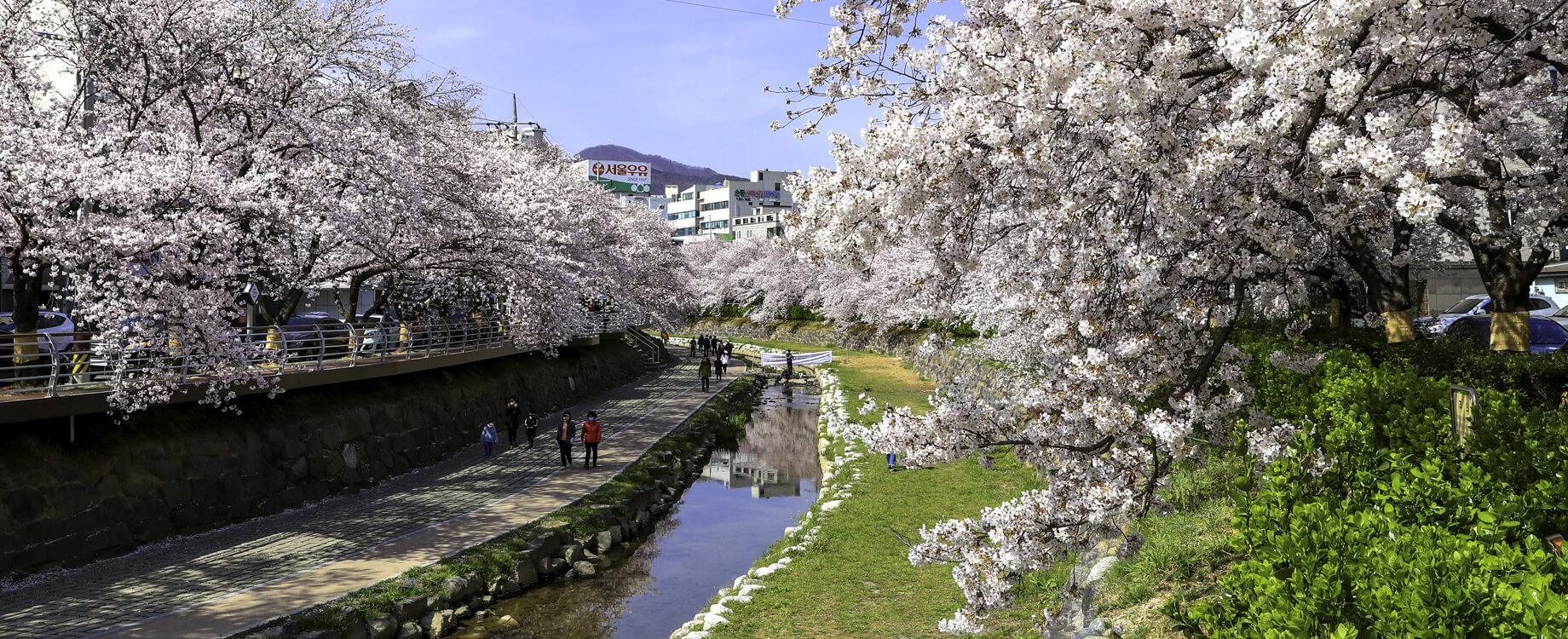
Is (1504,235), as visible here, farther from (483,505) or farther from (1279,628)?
(483,505)

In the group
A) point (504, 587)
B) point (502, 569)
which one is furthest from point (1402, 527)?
point (502, 569)

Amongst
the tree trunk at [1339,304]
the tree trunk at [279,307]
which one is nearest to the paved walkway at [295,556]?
the tree trunk at [279,307]

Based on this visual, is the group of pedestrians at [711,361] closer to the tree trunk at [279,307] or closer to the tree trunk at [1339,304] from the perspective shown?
the tree trunk at [279,307]

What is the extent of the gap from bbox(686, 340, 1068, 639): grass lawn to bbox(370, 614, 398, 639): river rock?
437 centimetres

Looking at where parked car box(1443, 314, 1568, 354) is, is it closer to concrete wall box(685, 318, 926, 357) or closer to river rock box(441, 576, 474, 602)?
river rock box(441, 576, 474, 602)

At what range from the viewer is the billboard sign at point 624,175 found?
11193 centimetres

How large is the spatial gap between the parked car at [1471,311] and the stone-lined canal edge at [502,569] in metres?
17.6

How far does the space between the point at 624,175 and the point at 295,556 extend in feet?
349

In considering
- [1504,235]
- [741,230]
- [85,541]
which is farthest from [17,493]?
[741,230]

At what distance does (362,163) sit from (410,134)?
254cm

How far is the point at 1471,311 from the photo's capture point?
2877 centimetres

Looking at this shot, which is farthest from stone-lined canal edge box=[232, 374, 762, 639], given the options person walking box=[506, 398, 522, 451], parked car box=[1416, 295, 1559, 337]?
parked car box=[1416, 295, 1559, 337]

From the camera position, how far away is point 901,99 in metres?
6.94

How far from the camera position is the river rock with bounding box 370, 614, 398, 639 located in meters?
11.8
